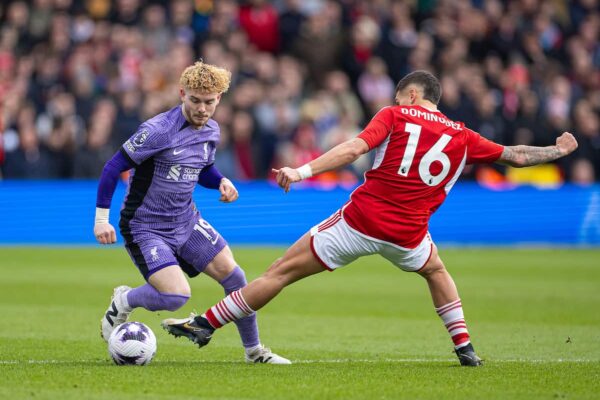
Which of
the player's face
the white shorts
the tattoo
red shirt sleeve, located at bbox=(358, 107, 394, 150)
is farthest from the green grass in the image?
the player's face

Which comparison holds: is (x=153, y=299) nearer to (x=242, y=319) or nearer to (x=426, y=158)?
(x=242, y=319)

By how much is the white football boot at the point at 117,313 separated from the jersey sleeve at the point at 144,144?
1067mm

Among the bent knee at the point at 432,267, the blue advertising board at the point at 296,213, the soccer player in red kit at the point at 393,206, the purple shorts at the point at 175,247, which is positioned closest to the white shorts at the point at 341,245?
the soccer player in red kit at the point at 393,206

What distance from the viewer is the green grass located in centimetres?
775

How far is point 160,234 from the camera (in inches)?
364

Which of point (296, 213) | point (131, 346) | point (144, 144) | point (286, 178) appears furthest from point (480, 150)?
point (296, 213)

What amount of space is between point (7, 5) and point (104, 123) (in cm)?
534

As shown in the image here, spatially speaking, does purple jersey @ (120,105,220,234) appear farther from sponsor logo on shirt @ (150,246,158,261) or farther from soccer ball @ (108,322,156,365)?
soccer ball @ (108,322,156,365)

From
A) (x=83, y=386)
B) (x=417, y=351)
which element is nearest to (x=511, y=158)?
(x=417, y=351)

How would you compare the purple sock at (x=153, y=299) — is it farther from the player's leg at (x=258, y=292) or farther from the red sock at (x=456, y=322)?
the red sock at (x=456, y=322)

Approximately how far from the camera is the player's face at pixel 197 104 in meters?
9.00

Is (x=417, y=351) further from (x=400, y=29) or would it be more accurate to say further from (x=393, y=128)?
(x=400, y=29)

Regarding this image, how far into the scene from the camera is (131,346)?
8.76 meters

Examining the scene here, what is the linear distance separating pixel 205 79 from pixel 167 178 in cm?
87
